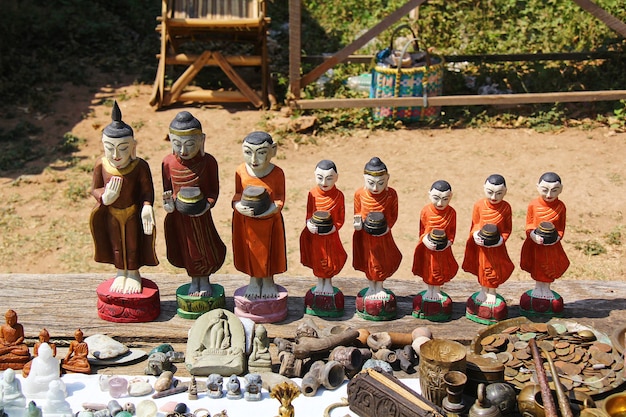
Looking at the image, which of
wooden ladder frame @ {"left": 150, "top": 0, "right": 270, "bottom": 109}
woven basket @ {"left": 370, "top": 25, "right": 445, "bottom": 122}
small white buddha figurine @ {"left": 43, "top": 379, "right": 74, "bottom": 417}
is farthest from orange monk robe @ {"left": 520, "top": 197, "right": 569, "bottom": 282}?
wooden ladder frame @ {"left": 150, "top": 0, "right": 270, "bottom": 109}

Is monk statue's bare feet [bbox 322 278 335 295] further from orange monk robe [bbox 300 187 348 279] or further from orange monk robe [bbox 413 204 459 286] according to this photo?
orange monk robe [bbox 413 204 459 286]

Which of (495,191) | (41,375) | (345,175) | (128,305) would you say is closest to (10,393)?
(41,375)

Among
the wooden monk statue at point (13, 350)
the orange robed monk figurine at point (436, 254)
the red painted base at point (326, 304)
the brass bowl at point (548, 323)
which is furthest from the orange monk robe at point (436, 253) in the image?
the wooden monk statue at point (13, 350)

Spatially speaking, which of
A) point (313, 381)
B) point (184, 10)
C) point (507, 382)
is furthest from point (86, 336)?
point (184, 10)

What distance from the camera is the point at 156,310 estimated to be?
5273 mm

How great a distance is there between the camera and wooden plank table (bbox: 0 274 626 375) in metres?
5.12

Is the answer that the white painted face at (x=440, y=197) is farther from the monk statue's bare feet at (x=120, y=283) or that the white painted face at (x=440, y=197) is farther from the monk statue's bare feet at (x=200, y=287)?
the monk statue's bare feet at (x=120, y=283)

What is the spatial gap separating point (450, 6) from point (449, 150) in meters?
3.71

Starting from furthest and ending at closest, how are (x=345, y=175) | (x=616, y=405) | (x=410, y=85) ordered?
(x=410, y=85), (x=345, y=175), (x=616, y=405)

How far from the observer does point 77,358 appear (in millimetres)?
4812

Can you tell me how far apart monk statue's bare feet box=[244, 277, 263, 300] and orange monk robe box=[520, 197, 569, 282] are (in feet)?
5.34

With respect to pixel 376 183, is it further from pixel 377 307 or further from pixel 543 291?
pixel 543 291

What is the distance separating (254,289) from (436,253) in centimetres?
115

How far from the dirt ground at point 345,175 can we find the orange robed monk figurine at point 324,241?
73.6 inches
